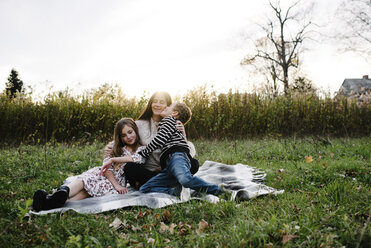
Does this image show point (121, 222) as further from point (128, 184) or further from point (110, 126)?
point (110, 126)

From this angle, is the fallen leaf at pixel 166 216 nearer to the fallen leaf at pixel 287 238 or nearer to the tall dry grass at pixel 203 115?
the fallen leaf at pixel 287 238

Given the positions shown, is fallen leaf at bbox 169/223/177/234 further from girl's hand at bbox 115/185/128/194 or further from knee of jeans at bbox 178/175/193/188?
girl's hand at bbox 115/185/128/194

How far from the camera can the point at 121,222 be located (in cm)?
227

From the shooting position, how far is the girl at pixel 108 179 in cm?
266

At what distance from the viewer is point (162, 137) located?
3.47 metres

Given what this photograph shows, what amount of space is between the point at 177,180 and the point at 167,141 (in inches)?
21.9

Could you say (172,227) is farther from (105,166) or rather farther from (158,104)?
(158,104)

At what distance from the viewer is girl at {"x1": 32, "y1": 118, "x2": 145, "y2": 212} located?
8.74 ft

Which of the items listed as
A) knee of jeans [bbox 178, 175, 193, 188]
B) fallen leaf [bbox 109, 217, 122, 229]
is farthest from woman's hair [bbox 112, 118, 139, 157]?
fallen leaf [bbox 109, 217, 122, 229]

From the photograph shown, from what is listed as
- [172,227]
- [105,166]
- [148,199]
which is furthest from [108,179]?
[172,227]

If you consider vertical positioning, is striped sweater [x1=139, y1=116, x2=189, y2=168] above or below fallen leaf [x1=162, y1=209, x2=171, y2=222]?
above

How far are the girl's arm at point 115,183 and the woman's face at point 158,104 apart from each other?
1266 mm

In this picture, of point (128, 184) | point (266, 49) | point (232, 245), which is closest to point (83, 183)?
point (128, 184)

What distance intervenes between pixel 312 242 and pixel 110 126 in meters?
7.51
